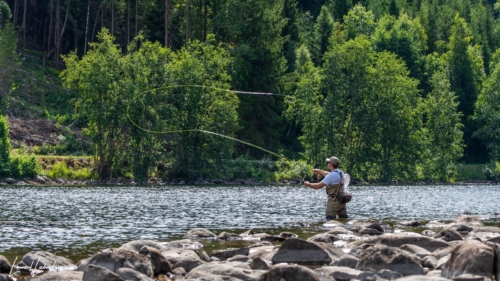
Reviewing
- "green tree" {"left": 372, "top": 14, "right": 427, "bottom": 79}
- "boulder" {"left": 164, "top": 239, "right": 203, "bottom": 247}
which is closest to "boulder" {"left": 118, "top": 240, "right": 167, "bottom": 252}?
"boulder" {"left": 164, "top": 239, "right": 203, "bottom": 247}

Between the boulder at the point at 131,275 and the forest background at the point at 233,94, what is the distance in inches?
1427

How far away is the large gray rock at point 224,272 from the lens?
38.4ft

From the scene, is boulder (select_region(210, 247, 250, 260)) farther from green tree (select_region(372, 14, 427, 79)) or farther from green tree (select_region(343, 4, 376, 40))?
green tree (select_region(343, 4, 376, 40))

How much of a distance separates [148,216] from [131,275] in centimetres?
1375

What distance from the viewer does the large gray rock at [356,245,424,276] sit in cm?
1262

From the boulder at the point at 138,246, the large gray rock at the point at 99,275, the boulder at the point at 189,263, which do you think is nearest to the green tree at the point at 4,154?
the boulder at the point at 138,246

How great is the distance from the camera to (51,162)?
179 ft

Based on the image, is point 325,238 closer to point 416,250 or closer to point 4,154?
point 416,250

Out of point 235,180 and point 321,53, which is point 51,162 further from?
point 321,53

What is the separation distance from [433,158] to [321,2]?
38770 mm

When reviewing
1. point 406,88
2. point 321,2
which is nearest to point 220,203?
point 406,88

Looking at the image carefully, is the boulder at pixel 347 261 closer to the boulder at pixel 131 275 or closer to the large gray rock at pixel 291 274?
the large gray rock at pixel 291 274

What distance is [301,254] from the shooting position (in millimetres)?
14141

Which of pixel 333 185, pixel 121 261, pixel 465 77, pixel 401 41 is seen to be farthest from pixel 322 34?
pixel 121 261
